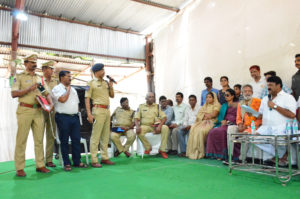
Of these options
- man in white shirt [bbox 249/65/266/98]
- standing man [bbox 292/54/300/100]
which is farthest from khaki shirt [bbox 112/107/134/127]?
standing man [bbox 292/54/300/100]

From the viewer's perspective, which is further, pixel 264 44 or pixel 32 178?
pixel 264 44

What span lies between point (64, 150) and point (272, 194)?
2.71 metres

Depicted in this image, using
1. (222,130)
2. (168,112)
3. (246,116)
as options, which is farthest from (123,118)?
(246,116)

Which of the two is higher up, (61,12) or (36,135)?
(61,12)

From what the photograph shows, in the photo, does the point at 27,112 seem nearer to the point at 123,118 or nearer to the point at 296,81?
the point at 123,118

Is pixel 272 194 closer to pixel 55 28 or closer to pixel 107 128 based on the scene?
pixel 107 128

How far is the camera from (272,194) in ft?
6.86

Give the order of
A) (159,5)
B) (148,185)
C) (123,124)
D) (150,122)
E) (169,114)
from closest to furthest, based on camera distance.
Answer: (148,185) < (150,122) < (123,124) < (169,114) < (159,5)

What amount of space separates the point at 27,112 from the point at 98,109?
40.2 inches

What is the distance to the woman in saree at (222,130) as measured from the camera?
405 cm

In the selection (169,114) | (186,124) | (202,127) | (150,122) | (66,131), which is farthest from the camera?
(169,114)

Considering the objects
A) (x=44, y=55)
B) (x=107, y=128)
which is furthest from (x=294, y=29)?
(x=44, y=55)

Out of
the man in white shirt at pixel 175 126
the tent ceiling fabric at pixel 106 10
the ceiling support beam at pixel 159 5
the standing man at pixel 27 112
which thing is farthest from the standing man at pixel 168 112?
the tent ceiling fabric at pixel 106 10

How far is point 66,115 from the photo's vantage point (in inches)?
141
